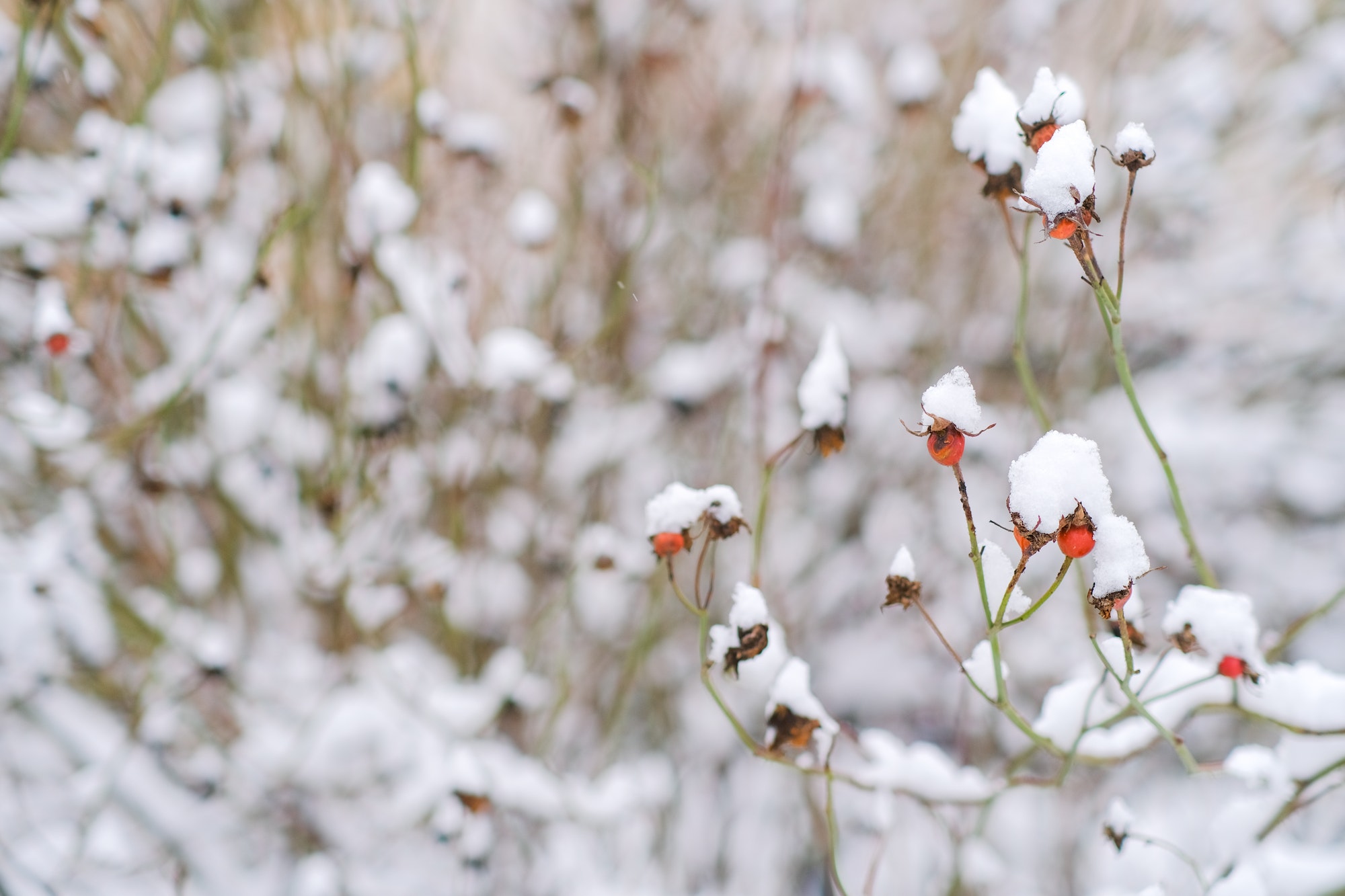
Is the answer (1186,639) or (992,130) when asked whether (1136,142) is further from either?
(1186,639)

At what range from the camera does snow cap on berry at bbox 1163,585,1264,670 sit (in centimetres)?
88

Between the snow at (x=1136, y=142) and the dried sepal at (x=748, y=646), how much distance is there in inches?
26.4

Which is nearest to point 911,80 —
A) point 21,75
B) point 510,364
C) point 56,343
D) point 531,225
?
point 531,225

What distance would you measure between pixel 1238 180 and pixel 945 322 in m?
1.40

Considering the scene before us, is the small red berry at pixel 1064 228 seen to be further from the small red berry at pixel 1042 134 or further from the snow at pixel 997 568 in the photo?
the snow at pixel 997 568

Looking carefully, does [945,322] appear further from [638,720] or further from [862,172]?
[638,720]

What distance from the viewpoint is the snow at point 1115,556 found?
2.39 feet

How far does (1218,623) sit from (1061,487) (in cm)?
35

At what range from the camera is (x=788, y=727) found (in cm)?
99

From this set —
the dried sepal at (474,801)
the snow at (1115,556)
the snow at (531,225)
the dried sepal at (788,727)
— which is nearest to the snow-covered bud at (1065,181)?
the snow at (1115,556)

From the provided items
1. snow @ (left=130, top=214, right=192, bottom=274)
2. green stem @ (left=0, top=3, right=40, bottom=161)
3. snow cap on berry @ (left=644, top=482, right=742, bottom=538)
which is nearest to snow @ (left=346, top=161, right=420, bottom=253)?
snow @ (left=130, top=214, right=192, bottom=274)

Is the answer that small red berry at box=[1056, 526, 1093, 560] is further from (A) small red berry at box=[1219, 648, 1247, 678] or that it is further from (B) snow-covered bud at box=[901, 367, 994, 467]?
(A) small red berry at box=[1219, 648, 1247, 678]

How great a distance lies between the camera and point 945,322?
132 inches

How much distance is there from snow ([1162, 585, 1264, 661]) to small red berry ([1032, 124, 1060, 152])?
1.80 ft
